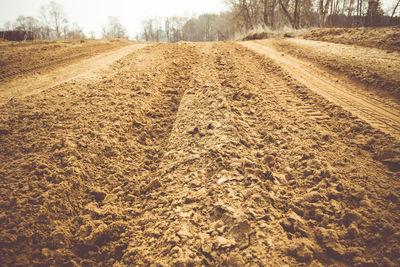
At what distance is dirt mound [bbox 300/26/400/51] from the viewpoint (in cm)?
524

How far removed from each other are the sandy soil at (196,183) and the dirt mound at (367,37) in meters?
4.50

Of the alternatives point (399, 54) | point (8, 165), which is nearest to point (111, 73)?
point (8, 165)

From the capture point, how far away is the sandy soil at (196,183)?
1.32 meters

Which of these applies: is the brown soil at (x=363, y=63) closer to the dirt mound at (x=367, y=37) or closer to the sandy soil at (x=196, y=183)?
the dirt mound at (x=367, y=37)

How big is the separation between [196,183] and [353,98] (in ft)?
10.8

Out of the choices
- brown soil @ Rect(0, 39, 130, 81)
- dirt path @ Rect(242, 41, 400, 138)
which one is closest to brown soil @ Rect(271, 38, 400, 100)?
dirt path @ Rect(242, 41, 400, 138)

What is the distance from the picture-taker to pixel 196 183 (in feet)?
5.89

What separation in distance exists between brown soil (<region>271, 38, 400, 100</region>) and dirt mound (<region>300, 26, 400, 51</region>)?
1.57 ft

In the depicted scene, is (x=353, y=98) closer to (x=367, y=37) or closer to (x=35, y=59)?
(x=367, y=37)

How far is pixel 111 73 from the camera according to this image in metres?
4.32

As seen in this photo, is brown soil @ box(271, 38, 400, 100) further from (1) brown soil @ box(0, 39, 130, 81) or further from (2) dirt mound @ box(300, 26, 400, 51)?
(1) brown soil @ box(0, 39, 130, 81)

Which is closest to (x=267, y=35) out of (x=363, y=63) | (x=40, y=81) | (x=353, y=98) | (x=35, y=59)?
(x=363, y=63)

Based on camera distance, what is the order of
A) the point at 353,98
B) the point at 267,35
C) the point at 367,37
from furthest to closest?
the point at 267,35, the point at 367,37, the point at 353,98

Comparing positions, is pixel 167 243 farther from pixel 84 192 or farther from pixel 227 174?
pixel 84 192
